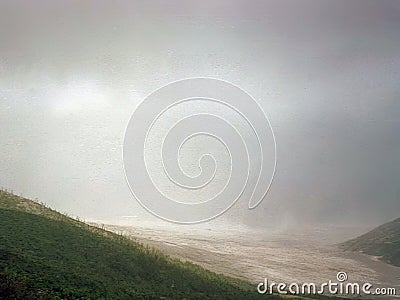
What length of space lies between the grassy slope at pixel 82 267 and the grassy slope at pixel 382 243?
7.13 meters

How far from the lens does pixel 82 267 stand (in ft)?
27.5

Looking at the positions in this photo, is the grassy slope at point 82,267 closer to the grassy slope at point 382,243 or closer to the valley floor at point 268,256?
the valley floor at point 268,256

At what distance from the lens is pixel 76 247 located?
359 inches

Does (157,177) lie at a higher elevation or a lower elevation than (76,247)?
higher

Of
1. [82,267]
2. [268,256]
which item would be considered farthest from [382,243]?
[82,267]

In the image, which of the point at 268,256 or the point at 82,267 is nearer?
the point at 82,267

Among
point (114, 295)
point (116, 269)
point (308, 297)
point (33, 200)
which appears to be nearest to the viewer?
point (114, 295)

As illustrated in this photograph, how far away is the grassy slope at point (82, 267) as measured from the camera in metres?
7.45

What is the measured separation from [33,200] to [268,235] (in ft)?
26.1

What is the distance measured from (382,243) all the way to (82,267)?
→ 11.4m

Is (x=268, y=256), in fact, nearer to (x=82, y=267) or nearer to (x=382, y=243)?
(x=382, y=243)

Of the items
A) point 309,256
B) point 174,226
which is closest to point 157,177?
point 174,226

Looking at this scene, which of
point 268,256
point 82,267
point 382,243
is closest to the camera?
point 82,267

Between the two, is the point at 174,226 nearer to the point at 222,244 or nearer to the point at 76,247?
the point at 222,244
